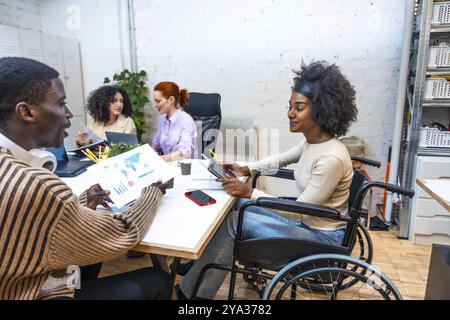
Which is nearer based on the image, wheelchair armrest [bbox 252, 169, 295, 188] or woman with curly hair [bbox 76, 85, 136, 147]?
wheelchair armrest [bbox 252, 169, 295, 188]

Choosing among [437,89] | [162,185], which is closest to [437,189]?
[162,185]

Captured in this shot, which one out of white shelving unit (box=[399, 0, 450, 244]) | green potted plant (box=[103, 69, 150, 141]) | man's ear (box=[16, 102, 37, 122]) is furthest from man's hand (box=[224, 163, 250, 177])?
green potted plant (box=[103, 69, 150, 141])

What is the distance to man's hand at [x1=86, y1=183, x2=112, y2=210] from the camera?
1218 mm

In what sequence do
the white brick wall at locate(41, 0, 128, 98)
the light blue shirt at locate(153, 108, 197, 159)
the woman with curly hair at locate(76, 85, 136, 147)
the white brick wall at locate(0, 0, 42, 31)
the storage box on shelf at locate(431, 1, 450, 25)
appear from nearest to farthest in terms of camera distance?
the storage box on shelf at locate(431, 1, 450, 25)
the light blue shirt at locate(153, 108, 197, 159)
the woman with curly hair at locate(76, 85, 136, 147)
the white brick wall at locate(0, 0, 42, 31)
the white brick wall at locate(41, 0, 128, 98)

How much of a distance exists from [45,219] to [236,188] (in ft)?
2.80

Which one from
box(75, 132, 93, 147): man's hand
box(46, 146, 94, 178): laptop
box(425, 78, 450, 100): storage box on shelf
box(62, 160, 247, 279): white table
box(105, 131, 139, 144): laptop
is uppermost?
box(425, 78, 450, 100): storage box on shelf

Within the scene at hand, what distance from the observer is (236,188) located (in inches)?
57.4

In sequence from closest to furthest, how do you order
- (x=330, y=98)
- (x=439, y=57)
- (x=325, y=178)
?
(x=325, y=178), (x=330, y=98), (x=439, y=57)

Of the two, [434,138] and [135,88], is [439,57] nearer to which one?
[434,138]

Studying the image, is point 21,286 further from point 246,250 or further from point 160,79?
point 160,79

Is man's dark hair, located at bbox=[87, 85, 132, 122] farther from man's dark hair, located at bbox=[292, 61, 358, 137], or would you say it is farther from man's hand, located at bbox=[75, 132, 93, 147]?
man's dark hair, located at bbox=[292, 61, 358, 137]

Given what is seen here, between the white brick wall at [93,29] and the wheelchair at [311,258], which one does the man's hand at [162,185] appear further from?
the white brick wall at [93,29]

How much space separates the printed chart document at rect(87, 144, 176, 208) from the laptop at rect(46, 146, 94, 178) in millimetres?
458

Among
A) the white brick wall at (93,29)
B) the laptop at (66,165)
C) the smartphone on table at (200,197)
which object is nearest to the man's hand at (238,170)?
the smartphone on table at (200,197)
